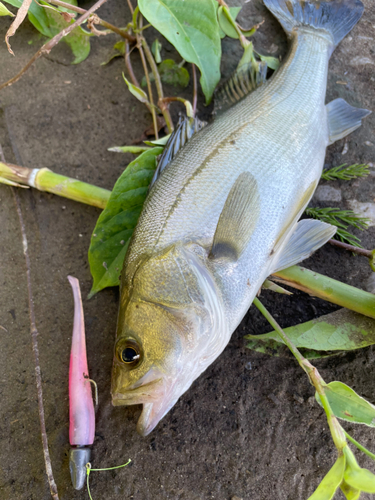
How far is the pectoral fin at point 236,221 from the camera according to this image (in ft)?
4.46

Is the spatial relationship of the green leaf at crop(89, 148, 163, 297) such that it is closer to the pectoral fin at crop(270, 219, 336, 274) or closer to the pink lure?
the pink lure

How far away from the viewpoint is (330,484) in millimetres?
965

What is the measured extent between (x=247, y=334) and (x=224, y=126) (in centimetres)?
100

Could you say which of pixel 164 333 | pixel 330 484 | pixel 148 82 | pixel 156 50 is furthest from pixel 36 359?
pixel 156 50

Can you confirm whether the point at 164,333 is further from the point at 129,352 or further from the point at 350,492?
the point at 350,492

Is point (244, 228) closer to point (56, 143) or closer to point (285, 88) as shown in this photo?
point (285, 88)

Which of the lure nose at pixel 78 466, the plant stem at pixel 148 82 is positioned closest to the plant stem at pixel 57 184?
the plant stem at pixel 148 82

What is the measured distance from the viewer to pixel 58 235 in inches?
79.0

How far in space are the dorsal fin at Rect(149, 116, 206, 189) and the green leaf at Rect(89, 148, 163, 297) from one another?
0.11m

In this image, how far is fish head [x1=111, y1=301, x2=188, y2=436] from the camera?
122cm

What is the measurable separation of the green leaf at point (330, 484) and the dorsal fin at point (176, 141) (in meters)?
1.23

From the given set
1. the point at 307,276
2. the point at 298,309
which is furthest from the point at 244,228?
the point at 298,309

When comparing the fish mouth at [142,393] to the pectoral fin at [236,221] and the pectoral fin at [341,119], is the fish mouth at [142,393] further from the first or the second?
the pectoral fin at [341,119]

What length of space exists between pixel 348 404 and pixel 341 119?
142 cm
